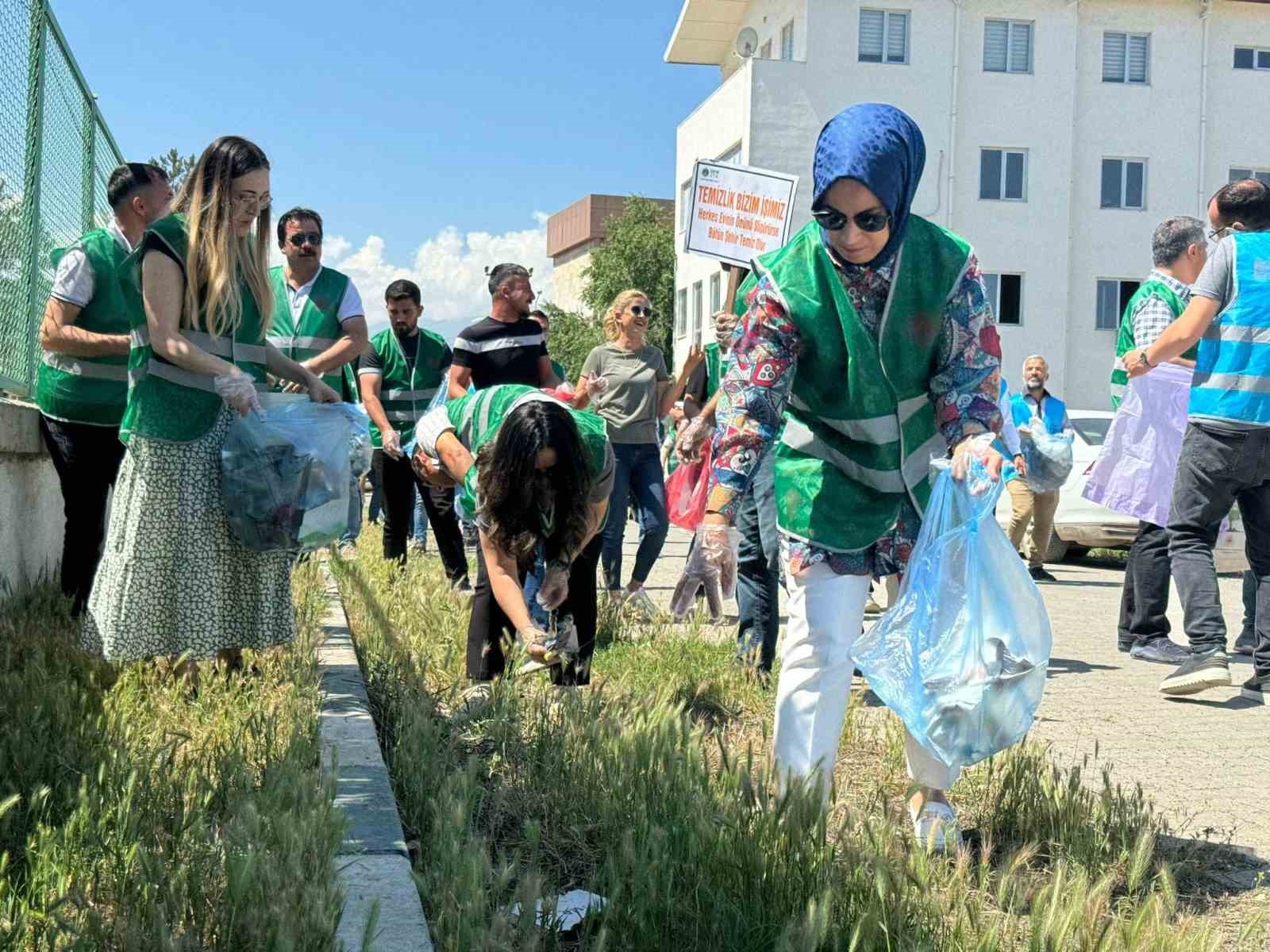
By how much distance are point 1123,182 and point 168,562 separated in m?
34.1

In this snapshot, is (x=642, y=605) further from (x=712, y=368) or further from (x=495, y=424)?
(x=495, y=424)

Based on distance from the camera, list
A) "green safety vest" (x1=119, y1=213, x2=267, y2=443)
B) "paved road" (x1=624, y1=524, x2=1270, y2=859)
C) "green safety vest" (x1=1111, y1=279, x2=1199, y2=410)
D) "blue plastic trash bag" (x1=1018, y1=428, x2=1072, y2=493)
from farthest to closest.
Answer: "blue plastic trash bag" (x1=1018, y1=428, x2=1072, y2=493) → "green safety vest" (x1=1111, y1=279, x2=1199, y2=410) → "green safety vest" (x1=119, y1=213, x2=267, y2=443) → "paved road" (x1=624, y1=524, x2=1270, y2=859)

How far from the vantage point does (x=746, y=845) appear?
3.24 m

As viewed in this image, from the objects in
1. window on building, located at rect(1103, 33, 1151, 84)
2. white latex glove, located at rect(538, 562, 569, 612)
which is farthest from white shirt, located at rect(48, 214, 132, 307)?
window on building, located at rect(1103, 33, 1151, 84)

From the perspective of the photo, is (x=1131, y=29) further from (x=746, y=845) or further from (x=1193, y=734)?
(x=746, y=845)

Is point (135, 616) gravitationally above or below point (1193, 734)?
above

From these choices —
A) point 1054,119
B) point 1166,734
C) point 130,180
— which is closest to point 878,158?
point 1166,734

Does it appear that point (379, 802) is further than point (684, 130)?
No

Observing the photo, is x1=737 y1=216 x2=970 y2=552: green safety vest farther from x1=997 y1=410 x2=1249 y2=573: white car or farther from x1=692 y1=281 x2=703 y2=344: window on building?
x1=692 y1=281 x2=703 y2=344: window on building

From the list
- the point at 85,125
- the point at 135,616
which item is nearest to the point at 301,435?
the point at 135,616

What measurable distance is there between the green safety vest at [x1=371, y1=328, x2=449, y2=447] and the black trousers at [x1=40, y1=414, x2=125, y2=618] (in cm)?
343

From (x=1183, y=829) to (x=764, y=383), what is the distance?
1807mm

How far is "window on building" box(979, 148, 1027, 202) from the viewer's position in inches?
1403

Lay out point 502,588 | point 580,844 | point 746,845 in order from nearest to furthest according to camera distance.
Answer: point 746,845 → point 580,844 → point 502,588
